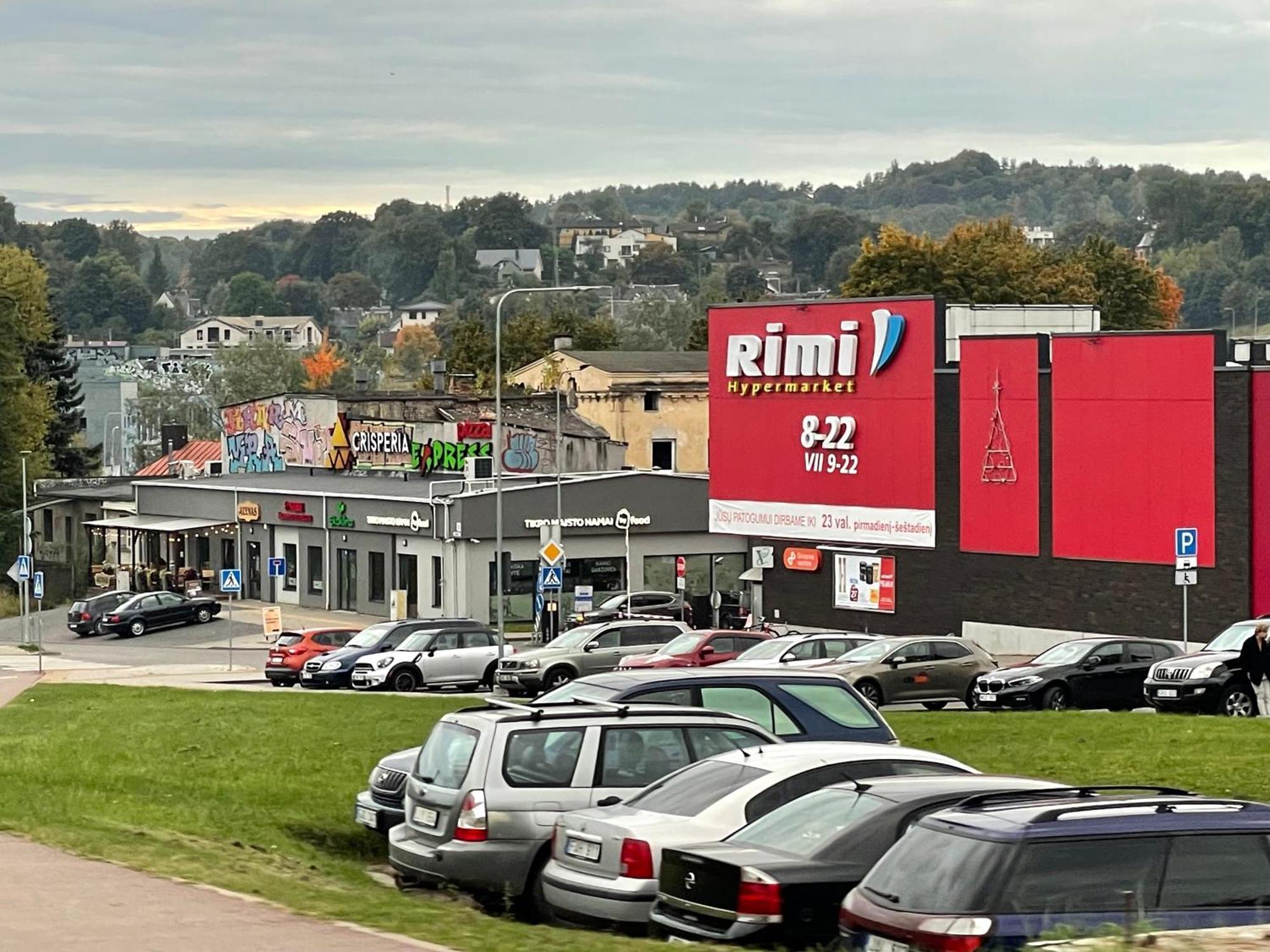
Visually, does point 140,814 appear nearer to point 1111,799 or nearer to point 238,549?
point 1111,799

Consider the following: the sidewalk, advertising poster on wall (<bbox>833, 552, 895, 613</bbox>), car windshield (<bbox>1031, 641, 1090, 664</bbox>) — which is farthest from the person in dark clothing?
advertising poster on wall (<bbox>833, 552, 895, 613</bbox>)

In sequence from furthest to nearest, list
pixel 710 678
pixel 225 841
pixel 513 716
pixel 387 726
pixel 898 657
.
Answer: pixel 898 657
pixel 387 726
pixel 710 678
pixel 225 841
pixel 513 716

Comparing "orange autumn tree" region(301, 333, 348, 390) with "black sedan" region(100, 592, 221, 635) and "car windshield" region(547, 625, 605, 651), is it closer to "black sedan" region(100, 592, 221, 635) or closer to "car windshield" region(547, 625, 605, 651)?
"black sedan" region(100, 592, 221, 635)

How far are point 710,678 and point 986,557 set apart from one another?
101 ft

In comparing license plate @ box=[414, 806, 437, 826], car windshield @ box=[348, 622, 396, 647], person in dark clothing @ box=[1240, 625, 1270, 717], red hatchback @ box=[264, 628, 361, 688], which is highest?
license plate @ box=[414, 806, 437, 826]

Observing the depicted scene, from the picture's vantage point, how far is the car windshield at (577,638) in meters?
38.3

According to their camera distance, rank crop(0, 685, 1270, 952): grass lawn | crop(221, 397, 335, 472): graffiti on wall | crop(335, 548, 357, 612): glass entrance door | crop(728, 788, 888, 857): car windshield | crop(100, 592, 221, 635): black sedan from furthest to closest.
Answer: crop(221, 397, 335, 472): graffiti on wall < crop(335, 548, 357, 612): glass entrance door < crop(100, 592, 221, 635): black sedan < crop(0, 685, 1270, 952): grass lawn < crop(728, 788, 888, 857): car windshield

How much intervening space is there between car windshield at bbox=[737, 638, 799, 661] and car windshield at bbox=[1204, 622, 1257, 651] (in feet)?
23.3

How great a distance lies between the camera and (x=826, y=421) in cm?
5278

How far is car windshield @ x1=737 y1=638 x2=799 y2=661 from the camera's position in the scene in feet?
113

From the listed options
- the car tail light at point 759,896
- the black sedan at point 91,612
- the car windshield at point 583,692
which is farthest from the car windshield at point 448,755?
the black sedan at point 91,612

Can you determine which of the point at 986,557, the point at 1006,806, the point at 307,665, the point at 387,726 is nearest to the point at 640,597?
the point at 986,557

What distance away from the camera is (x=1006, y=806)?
11.0 metres

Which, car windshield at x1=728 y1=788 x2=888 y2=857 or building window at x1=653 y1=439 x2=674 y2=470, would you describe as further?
building window at x1=653 y1=439 x2=674 y2=470
